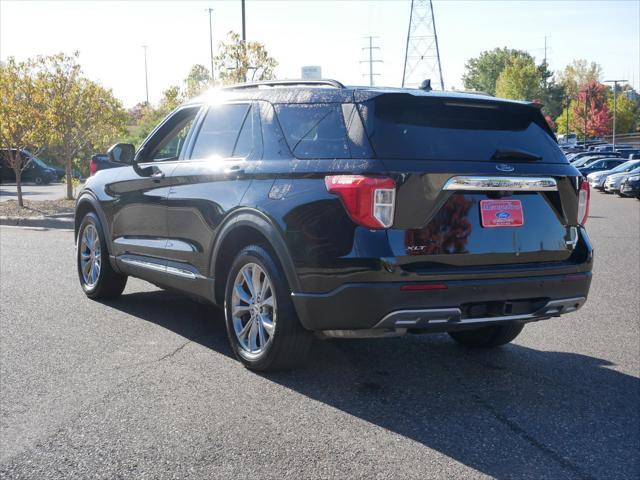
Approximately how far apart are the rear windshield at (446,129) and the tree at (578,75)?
118535 mm

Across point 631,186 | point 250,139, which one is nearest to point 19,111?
point 250,139

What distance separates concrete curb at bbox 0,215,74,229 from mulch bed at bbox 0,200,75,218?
0.54m

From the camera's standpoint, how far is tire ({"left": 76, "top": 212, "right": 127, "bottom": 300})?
779 centimetres

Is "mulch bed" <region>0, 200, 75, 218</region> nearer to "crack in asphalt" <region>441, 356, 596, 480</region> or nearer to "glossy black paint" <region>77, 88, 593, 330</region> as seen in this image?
"glossy black paint" <region>77, 88, 593, 330</region>

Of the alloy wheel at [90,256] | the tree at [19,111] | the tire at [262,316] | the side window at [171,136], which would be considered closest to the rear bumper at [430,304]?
the tire at [262,316]

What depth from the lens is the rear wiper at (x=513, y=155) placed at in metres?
4.96

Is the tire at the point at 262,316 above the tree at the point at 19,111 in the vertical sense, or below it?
below

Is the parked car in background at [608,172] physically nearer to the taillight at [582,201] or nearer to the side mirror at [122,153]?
the side mirror at [122,153]

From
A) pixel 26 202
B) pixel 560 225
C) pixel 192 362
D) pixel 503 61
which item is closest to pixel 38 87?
pixel 26 202

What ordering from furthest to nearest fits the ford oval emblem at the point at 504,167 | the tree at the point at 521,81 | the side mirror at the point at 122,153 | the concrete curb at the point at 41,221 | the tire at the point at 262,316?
the tree at the point at 521,81
the concrete curb at the point at 41,221
the side mirror at the point at 122,153
the tire at the point at 262,316
the ford oval emblem at the point at 504,167

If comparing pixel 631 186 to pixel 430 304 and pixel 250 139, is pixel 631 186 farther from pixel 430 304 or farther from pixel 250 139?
pixel 430 304

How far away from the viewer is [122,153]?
7262mm

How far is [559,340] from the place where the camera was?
6.65m

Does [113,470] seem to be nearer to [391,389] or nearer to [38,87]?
[391,389]
